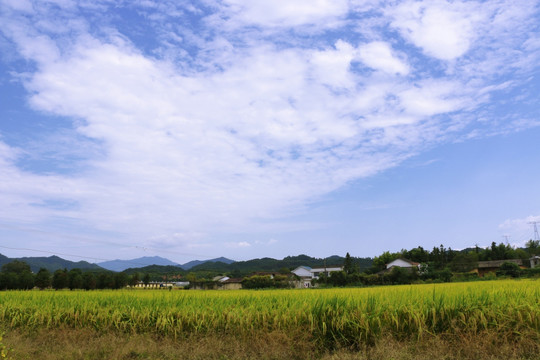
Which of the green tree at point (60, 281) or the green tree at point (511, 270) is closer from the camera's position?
the green tree at point (511, 270)

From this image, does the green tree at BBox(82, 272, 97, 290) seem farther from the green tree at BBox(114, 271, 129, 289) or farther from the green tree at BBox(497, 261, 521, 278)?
the green tree at BBox(497, 261, 521, 278)

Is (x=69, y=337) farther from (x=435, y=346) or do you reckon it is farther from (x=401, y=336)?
(x=435, y=346)

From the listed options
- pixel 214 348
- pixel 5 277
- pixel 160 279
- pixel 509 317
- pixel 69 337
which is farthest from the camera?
pixel 160 279

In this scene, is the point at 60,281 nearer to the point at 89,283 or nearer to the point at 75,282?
the point at 75,282

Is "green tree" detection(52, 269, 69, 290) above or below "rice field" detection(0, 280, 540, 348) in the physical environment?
below

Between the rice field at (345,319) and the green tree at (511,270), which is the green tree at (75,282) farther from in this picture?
the green tree at (511,270)

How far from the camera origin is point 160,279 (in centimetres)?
8031

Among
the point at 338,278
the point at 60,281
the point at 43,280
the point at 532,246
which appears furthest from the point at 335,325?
the point at 532,246

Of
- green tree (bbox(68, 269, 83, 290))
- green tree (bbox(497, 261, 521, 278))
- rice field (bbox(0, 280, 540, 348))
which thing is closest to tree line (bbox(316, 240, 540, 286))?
green tree (bbox(497, 261, 521, 278))

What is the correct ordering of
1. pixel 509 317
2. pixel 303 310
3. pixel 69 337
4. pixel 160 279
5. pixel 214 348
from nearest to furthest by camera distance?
pixel 509 317, pixel 214 348, pixel 303 310, pixel 69 337, pixel 160 279

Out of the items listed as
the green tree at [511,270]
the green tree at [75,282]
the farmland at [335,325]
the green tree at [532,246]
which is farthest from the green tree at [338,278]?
the green tree at [532,246]

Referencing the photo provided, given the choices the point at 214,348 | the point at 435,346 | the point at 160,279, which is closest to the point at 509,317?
the point at 435,346

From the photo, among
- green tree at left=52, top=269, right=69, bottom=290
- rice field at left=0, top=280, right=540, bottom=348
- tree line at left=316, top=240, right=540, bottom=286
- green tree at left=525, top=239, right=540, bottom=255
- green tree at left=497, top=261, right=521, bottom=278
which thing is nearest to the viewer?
rice field at left=0, top=280, right=540, bottom=348

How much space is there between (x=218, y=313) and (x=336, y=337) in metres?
2.48
